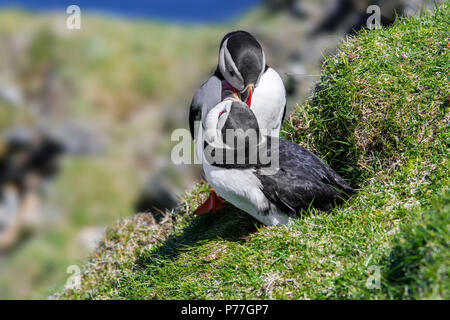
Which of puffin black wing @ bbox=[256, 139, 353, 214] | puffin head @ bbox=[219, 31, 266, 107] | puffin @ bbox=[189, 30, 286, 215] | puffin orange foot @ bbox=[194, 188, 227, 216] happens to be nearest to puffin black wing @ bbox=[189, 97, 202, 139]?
puffin @ bbox=[189, 30, 286, 215]

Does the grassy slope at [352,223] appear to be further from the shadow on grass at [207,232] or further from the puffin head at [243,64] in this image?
the puffin head at [243,64]

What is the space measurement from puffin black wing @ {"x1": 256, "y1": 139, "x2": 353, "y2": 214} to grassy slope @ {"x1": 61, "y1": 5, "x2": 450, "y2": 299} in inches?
4.5

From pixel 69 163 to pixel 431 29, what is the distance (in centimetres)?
1459

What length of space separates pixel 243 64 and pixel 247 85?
194 millimetres

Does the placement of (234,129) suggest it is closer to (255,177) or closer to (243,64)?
(255,177)

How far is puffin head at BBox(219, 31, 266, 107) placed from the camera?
14.4 ft

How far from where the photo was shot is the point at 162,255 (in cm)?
433

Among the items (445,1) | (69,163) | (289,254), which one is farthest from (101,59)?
(289,254)

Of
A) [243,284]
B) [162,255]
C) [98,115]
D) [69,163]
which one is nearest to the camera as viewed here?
[243,284]

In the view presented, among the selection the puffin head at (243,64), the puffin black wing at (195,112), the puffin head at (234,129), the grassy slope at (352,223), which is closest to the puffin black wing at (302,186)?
the grassy slope at (352,223)

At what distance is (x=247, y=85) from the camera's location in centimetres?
439

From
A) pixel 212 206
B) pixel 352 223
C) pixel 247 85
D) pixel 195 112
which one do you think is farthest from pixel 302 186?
pixel 195 112

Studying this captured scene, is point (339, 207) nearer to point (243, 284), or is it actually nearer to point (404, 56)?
point (243, 284)

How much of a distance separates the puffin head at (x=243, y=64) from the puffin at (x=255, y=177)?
631mm
